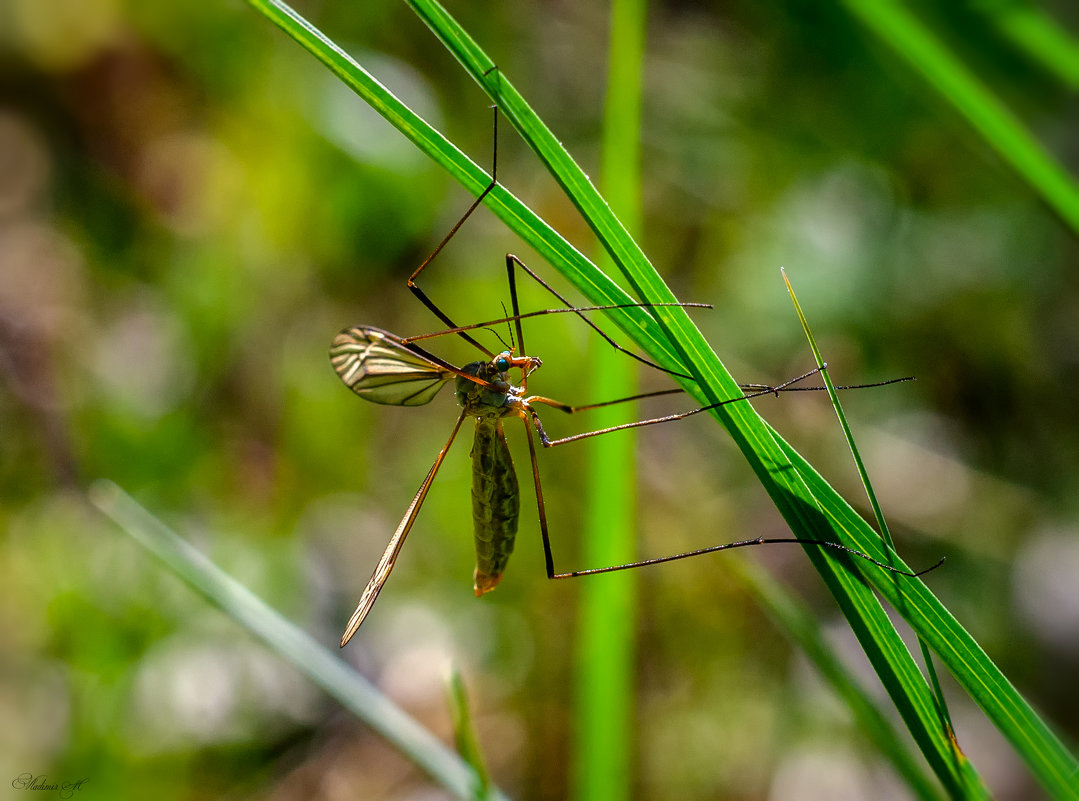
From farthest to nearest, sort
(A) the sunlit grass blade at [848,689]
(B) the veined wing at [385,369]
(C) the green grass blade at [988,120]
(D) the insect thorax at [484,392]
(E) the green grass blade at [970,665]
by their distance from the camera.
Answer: (D) the insect thorax at [484,392]
(B) the veined wing at [385,369]
(C) the green grass blade at [988,120]
(A) the sunlit grass blade at [848,689]
(E) the green grass blade at [970,665]

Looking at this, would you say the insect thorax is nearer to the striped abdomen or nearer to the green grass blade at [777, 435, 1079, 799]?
the striped abdomen

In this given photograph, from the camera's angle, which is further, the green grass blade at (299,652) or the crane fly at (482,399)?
the crane fly at (482,399)

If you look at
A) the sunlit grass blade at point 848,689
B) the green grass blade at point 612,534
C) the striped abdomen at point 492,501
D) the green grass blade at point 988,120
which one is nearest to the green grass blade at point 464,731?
the green grass blade at point 612,534

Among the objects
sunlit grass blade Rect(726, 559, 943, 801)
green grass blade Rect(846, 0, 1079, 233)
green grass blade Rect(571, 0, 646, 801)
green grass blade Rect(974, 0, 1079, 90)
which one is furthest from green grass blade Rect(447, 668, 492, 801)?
green grass blade Rect(974, 0, 1079, 90)

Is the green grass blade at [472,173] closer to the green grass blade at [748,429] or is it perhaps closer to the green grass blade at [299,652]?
Answer: the green grass blade at [748,429]

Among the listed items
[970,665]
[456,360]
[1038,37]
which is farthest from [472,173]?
[456,360]

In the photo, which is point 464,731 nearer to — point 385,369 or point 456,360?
point 385,369
